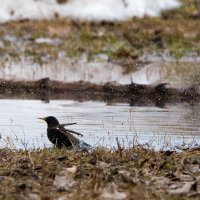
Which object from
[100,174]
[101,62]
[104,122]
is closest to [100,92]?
[101,62]

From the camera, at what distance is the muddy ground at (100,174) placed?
24.8ft

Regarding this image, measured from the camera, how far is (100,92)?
22.7 meters

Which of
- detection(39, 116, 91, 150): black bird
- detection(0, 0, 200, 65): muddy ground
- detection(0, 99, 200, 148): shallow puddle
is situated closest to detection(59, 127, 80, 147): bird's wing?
detection(39, 116, 91, 150): black bird

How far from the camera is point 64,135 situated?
1196 cm

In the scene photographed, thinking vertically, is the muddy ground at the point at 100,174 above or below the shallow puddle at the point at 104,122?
below

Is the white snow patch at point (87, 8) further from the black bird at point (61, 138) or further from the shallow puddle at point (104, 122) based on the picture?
the black bird at point (61, 138)

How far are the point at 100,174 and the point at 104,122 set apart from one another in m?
7.94

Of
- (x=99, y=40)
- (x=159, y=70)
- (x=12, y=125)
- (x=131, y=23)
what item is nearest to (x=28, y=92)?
(x=159, y=70)

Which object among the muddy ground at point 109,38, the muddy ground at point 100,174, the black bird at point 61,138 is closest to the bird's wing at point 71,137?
the black bird at point 61,138

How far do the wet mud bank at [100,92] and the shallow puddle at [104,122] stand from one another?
1103 millimetres

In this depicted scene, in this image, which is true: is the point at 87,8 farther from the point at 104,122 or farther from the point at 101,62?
the point at 104,122

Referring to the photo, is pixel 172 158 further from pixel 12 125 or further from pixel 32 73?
pixel 32 73

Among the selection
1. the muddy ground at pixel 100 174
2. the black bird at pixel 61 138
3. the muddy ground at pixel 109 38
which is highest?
the muddy ground at pixel 109 38

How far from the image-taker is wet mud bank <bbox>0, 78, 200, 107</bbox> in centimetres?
2133
